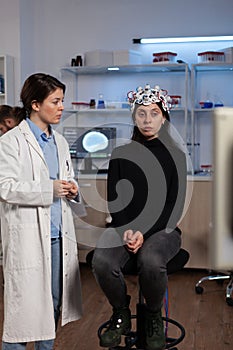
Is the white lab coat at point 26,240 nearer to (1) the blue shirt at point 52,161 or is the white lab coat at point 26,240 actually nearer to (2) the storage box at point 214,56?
(1) the blue shirt at point 52,161

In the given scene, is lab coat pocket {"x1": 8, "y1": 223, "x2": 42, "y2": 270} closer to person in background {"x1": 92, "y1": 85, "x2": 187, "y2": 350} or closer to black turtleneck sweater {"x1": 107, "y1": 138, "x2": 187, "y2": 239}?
person in background {"x1": 92, "y1": 85, "x2": 187, "y2": 350}

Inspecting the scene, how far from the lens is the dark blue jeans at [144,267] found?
197 centimetres

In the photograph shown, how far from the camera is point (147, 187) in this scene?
83.5 inches

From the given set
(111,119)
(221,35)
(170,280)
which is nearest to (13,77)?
(111,119)

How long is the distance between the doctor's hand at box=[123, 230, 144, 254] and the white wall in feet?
10.4

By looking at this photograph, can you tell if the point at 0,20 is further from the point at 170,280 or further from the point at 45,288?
the point at 45,288

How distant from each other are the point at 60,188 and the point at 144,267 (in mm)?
462

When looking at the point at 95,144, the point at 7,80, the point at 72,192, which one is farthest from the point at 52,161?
the point at 7,80

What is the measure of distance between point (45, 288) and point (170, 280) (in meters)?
2.05

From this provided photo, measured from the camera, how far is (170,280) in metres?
3.79

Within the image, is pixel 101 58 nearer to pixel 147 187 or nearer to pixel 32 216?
pixel 147 187

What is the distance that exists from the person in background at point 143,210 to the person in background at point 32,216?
0.25 meters

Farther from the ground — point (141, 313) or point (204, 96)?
point (204, 96)

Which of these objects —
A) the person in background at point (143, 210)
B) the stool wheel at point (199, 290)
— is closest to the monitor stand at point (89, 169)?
the stool wheel at point (199, 290)
